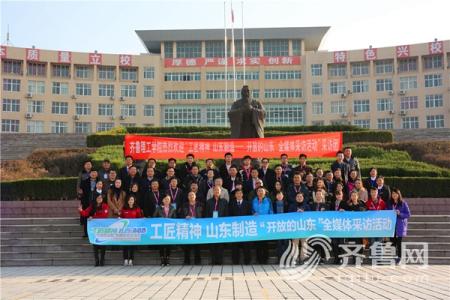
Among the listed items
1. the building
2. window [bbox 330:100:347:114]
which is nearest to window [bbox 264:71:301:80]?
the building

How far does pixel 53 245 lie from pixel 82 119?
1761 inches

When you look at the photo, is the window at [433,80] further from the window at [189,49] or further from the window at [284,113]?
the window at [189,49]

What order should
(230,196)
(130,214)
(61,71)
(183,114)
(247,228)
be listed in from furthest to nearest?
(183,114) → (61,71) → (230,196) → (130,214) → (247,228)

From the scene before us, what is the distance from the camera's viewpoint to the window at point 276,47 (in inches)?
2217

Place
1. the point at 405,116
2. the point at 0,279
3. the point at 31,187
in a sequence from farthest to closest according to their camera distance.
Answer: the point at 405,116
the point at 31,187
the point at 0,279

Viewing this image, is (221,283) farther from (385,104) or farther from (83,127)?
(83,127)

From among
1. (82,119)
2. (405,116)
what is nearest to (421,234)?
(405,116)

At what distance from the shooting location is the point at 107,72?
54344 millimetres

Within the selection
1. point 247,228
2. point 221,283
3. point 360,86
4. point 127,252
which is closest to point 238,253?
point 247,228

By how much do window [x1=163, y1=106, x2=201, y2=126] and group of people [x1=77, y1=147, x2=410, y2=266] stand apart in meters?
44.2

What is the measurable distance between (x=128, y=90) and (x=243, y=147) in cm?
4335

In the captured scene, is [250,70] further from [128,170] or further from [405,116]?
[128,170]

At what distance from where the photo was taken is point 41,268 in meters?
9.28

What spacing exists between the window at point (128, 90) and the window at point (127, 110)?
1.14 metres
